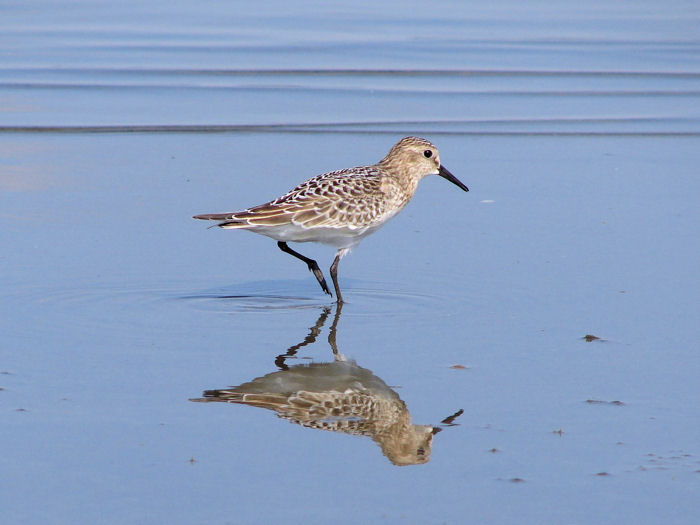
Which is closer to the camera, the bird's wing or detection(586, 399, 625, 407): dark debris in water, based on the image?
detection(586, 399, 625, 407): dark debris in water

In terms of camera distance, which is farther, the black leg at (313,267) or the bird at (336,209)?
the black leg at (313,267)

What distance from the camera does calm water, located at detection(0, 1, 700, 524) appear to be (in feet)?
16.3

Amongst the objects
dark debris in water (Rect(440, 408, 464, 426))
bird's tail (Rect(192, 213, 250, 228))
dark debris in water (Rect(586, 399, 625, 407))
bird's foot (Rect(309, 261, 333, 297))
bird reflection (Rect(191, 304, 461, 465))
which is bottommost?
bird's foot (Rect(309, 261, 333, 297))

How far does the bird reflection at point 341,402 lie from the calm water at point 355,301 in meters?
0.02

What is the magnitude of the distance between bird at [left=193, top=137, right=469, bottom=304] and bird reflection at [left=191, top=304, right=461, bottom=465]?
1.50 meters

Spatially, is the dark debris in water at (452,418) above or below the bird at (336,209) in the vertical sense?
below

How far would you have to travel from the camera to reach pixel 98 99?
14.8 meters

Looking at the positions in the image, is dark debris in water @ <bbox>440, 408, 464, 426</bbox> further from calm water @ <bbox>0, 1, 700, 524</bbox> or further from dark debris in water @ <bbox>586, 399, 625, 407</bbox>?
dark debris in water @ <bbox>586, 399, 625, 407</bbox>

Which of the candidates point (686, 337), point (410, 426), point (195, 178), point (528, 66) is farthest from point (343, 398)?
point (528, 66)

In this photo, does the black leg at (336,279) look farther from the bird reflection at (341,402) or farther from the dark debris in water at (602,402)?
the dark debris in water at (602,402)

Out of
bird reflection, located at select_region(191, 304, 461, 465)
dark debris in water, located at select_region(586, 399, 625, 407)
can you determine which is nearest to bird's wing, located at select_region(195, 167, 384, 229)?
bird reflection, located at select_region(191, 304, 461, 465)

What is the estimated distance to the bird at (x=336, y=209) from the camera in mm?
7930

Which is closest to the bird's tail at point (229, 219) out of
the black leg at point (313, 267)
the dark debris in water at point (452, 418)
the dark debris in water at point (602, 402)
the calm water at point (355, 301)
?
the calm water at point (355, 301)

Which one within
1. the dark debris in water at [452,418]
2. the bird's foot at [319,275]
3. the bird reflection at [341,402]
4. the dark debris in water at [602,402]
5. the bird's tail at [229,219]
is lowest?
the bird's foot at [319,275]
